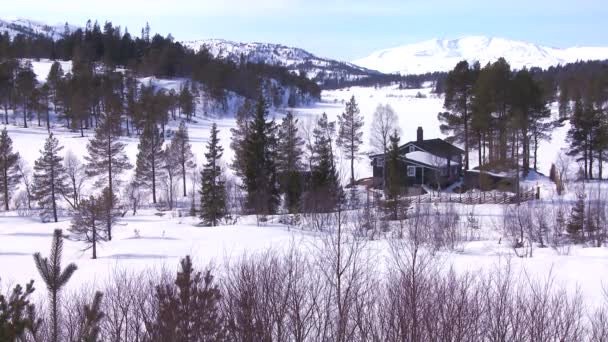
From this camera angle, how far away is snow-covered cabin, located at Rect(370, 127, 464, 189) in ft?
134

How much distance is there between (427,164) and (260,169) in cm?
1309

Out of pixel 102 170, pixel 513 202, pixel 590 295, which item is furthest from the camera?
pixel 102 170

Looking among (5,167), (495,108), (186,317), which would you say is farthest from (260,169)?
(186,317)

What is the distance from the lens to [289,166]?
3953 centimetres

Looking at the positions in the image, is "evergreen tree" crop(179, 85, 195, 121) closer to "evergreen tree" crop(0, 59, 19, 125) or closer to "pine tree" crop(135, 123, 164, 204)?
"evergreen tree" crop(0, 59, 19, 125)

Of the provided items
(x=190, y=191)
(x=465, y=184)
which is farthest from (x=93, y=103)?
(x=465, y=184)

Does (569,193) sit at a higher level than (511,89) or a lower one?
lower

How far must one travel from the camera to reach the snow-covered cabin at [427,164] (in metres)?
40.9

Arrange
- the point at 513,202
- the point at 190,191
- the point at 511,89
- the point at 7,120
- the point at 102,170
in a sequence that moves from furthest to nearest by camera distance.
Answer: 1. the point at 7,120
2. the point at 190,191
3. the point at 102,170
4. the point at 511,89
5. the point at 513,202

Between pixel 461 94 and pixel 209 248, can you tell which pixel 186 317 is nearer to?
pixel 209 248

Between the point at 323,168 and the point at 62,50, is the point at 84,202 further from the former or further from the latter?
the point at 62,50

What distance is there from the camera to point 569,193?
109ft

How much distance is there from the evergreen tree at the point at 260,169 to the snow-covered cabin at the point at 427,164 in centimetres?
912

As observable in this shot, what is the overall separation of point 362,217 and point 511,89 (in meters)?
17.5
